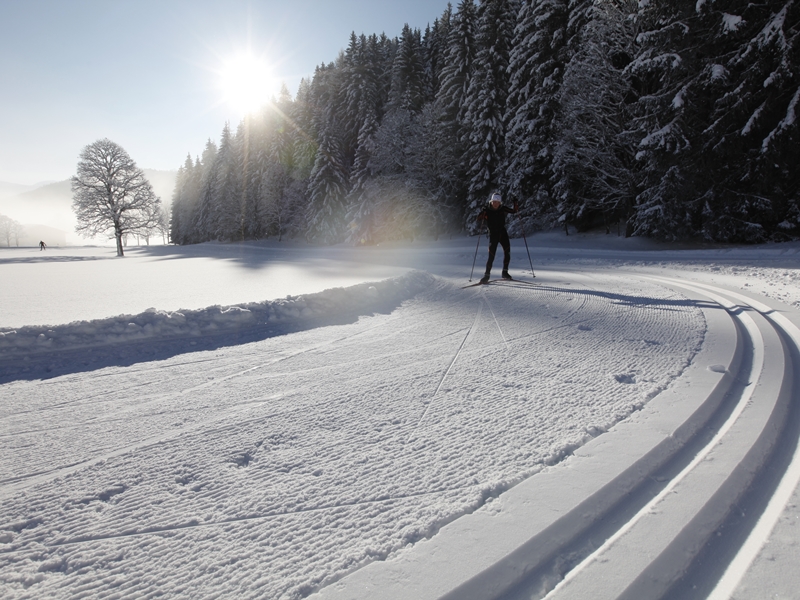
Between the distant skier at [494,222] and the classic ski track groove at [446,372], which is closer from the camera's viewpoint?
the classic ski track groove at [446,372]

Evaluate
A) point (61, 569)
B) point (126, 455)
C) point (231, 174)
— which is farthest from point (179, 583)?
point (231, 174)

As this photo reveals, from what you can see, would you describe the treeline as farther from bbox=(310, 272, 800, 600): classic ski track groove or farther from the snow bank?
bbox=(310, 272, 800, 600): classic ski track groove

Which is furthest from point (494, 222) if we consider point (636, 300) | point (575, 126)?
point (575, 126)

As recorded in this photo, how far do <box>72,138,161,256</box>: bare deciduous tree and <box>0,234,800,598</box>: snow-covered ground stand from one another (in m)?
39.9

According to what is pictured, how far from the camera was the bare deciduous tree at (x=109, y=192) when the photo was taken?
3588 centimetres

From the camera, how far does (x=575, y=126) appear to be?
18.7m

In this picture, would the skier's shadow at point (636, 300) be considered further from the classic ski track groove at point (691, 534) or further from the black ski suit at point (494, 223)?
the classic ski track groove at point (691, 534)

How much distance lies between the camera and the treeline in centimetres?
1405

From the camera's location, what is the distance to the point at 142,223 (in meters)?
39.2

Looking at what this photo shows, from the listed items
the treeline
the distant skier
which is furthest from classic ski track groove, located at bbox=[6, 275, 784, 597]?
the treeline

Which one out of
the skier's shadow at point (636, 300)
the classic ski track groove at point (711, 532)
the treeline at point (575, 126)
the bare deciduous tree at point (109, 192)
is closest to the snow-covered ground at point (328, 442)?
the classic ski track groove at point (711, 532)

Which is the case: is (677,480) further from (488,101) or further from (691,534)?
(488,101)

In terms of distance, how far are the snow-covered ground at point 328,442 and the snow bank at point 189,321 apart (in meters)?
0.02

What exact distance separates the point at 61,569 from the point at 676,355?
406cm
